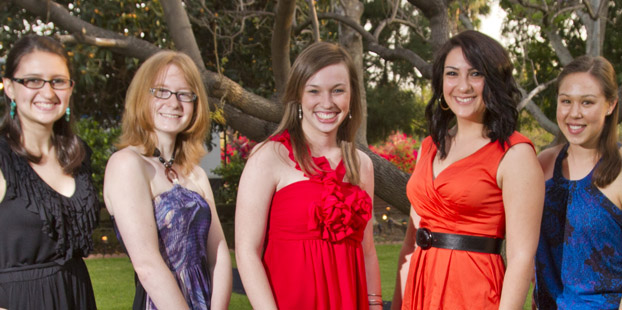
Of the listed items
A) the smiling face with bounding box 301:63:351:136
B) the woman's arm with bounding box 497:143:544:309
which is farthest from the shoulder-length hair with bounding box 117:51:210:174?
the woman's arm with bounding box 497:143:544:309

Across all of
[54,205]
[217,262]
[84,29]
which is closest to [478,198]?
[217,262]

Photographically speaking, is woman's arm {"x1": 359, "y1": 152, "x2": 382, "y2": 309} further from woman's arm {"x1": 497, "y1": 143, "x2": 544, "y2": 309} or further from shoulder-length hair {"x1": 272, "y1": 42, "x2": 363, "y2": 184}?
woman's arm {"x1": 497, "y1": 143, "x2": 544, "y2": 309}

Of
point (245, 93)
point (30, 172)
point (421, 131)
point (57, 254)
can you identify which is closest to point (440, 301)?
point (57, 254)

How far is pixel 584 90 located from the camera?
2996 millimetres

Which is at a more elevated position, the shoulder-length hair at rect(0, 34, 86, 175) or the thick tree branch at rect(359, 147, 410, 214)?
the shoulder-length hair at rect(0, 34, 86, 175)

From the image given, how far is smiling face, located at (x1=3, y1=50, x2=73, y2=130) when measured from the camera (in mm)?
2816

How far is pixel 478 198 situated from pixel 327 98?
31.1 inches

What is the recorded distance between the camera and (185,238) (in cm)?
284

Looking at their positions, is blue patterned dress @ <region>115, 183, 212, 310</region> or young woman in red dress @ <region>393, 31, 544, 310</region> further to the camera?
blue patterned dress @ <region>115, 183, 212, 310</region>

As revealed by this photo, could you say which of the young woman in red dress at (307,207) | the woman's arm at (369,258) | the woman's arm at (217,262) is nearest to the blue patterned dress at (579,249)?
the woman's arm at (369,258)

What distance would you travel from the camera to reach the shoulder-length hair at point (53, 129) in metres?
2.84

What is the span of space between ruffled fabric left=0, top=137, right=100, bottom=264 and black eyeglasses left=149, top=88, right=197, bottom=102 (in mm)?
576

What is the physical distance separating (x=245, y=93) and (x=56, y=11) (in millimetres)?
2015

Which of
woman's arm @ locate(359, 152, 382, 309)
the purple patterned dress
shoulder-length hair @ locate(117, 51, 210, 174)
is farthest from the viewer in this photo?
woman's arm @ locate(359, 152, 382, 309)
